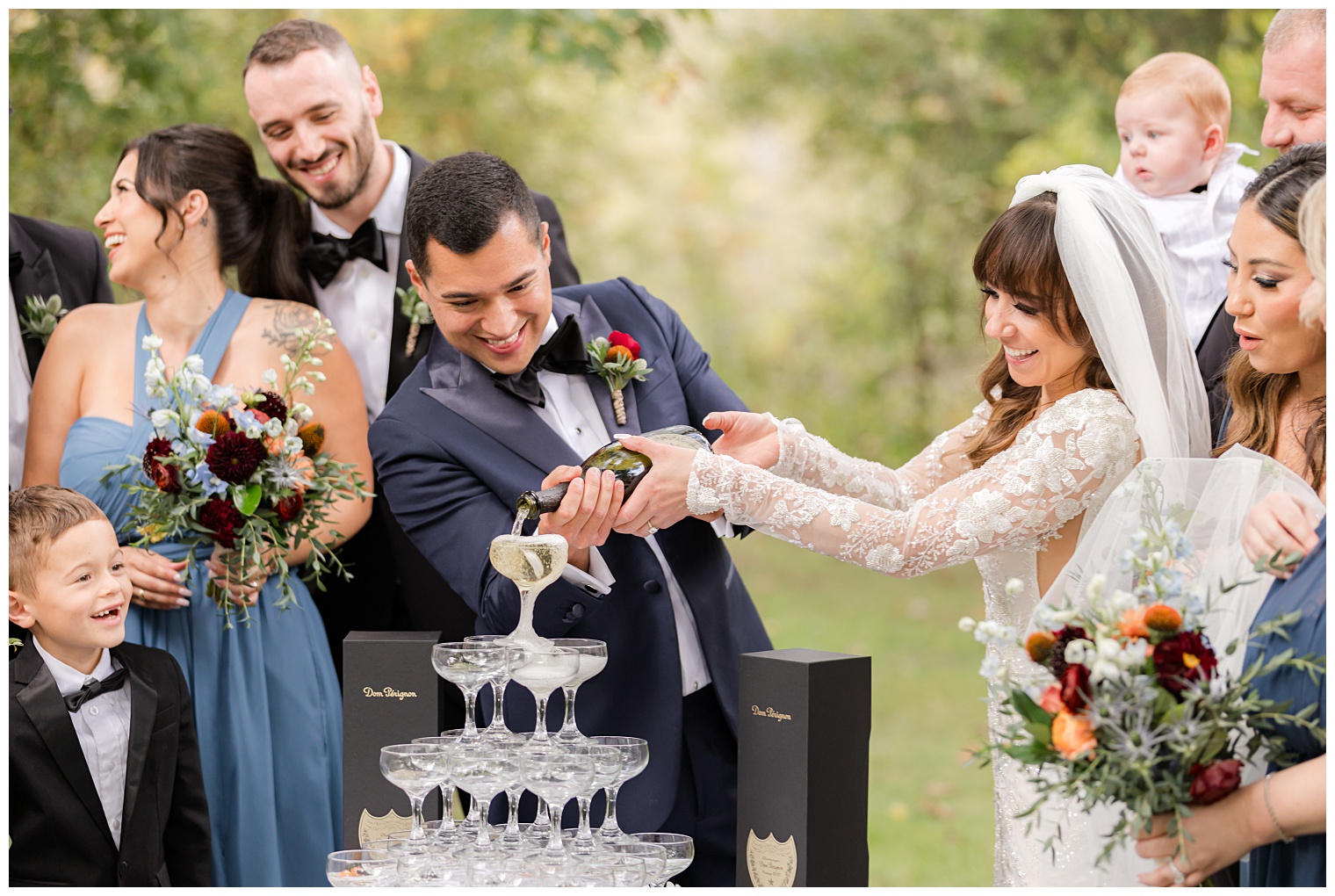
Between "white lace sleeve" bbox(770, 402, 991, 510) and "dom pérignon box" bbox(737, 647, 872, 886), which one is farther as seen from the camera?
"white lace sleeve" bbox(770, 402, 991, 510)

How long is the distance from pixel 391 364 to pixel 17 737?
160cm

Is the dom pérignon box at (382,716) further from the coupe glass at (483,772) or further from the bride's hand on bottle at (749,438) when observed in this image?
the bride's hand on bottle at (749,438)

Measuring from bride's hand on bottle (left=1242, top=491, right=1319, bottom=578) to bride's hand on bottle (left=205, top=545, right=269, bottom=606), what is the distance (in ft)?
8.52

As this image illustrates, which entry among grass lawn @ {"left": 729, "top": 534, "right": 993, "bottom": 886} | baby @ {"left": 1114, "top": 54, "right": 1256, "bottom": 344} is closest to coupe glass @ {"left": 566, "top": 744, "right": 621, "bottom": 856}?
baby @ {"left": 1114, "top": 54, "right": 1256, "bottom": 344}

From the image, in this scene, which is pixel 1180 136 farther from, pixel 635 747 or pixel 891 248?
pixel 891 248

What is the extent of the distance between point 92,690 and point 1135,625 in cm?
253

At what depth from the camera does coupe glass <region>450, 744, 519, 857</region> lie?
2225mm

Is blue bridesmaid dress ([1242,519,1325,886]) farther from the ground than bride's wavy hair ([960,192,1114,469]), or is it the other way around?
bride's wavy hair ([960,192,1114,469])

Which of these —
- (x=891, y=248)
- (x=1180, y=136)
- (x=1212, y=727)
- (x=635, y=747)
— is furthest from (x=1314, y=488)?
(x=891, y=248)

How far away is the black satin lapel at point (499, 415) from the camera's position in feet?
10.1

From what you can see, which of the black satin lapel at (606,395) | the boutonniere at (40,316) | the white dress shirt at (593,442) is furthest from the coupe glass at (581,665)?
the boutonniere at (40,316)

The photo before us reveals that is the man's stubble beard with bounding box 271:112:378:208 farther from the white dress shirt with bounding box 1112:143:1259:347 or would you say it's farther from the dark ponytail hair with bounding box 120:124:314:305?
the white dress shirt with bounding box 1112:143:1259:347

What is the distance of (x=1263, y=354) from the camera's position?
7.96ft

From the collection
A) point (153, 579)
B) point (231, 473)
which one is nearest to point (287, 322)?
point (231, 473)
